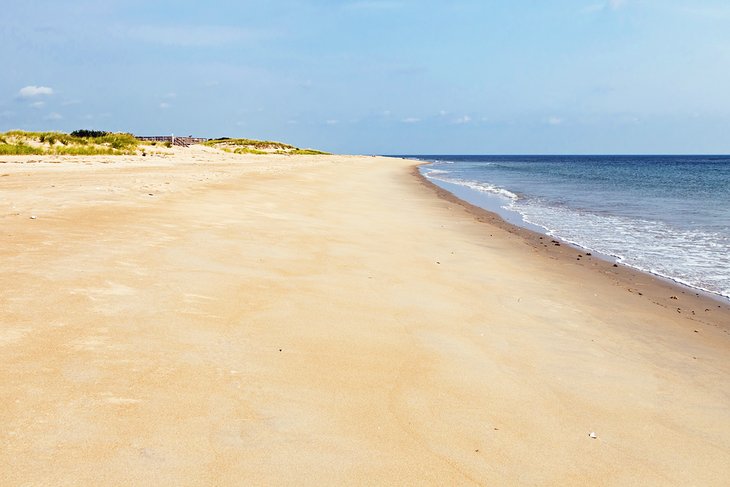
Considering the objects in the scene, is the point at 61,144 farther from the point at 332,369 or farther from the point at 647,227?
the point at 332,369

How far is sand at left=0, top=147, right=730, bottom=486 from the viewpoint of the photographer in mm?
3023

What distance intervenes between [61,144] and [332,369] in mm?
34297

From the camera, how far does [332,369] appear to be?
4.23 meters

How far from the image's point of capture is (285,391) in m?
3.77

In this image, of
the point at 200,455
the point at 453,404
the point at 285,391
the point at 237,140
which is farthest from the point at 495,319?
the point at 237,140

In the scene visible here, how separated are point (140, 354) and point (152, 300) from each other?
1268mm

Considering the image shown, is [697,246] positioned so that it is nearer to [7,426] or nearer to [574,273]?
[574,273]

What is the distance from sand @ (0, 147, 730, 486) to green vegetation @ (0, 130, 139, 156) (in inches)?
977

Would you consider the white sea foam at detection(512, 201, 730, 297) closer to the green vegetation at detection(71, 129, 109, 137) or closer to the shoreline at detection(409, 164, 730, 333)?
the shoreline at detection(409, 164, 730, 333)

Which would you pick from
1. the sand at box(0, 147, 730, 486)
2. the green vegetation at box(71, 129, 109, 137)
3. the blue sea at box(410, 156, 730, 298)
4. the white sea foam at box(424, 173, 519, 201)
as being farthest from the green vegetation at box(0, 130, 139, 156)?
the sand at box(0, 147, 730, 486)

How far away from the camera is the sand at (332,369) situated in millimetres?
3023

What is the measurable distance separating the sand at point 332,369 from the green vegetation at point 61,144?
24.8 meters

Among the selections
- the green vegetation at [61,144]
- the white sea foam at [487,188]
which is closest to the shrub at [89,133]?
the green vegetation at [61,144]

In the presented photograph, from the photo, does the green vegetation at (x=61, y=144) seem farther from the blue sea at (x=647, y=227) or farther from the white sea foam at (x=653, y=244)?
the white sea foam at (x=653, y=244)
